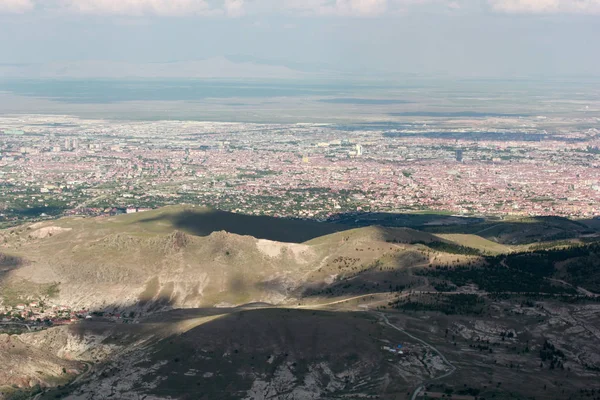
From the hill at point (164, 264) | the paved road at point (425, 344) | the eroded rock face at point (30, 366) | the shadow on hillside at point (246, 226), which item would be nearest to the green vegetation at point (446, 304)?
the paved road at point (425, 344)

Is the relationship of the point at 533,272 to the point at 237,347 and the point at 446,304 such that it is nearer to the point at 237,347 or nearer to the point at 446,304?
the point at 446,304

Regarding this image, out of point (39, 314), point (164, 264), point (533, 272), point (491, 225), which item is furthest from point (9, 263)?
point (491, 225)

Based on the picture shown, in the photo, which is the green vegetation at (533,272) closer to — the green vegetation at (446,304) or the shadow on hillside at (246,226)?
the green vegetation at (446,304)

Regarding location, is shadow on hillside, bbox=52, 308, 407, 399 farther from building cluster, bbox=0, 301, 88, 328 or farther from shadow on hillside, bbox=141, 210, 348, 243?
shadow on hillside, bbox=141, 210, 348, 243

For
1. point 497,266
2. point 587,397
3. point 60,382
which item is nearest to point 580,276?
point 497,266

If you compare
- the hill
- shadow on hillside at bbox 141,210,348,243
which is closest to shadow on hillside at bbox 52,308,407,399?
the hill

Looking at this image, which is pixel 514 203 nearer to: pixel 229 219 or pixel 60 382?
pixel 229 219
